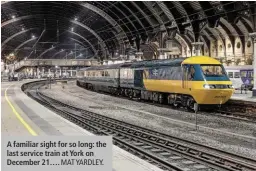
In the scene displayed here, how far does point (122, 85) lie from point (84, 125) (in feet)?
66.1

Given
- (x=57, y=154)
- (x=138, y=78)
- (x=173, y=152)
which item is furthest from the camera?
(x=138, y=78)

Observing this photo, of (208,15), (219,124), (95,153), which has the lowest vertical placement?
(219,124)

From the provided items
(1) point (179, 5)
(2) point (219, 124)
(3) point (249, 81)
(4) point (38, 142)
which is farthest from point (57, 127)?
(3) point (249, 81)

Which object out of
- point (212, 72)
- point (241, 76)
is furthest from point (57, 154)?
point (241, 76)

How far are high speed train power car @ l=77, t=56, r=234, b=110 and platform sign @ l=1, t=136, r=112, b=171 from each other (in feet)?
47.1

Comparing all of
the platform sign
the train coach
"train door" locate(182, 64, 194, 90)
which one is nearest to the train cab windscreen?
"train door" locate(182, 64, 194, 90)

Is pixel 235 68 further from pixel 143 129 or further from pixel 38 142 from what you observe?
pixel 38 142

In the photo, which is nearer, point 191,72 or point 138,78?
point 191,72

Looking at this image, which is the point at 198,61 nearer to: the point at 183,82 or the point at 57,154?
the point at 183,82

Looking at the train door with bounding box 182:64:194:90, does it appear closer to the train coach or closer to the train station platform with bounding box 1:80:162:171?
the train station platform with bounding box 1:80:162:171

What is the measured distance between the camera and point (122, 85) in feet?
135

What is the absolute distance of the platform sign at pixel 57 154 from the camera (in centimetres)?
584

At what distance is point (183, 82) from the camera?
2533 cm

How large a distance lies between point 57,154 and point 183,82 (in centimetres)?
2003
